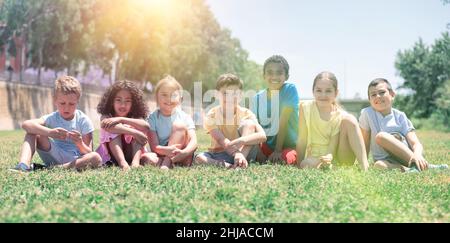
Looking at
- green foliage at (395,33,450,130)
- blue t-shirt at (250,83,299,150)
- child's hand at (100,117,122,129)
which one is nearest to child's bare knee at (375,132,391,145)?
blue t-shirt at (250,83,299,150)

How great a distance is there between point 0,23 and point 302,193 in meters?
34.9

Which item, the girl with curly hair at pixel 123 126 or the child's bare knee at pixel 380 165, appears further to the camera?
the child's bare knee at pixel 380 165

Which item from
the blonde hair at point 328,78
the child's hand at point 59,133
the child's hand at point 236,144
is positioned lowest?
the child's hand at point 236,144

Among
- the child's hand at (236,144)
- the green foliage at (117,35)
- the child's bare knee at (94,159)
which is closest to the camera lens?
the child's bare knee at (94,159)

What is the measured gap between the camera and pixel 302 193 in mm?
5070

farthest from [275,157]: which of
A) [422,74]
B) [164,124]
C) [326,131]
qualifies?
[422,74]

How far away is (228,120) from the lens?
7.80 meters

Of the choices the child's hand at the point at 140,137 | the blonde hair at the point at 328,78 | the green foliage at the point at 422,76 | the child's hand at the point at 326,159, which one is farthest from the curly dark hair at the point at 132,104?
the green foliage at the point at 422,76

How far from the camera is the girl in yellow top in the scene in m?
7.28

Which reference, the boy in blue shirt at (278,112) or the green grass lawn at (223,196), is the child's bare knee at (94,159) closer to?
the green grass lawn at (223,196)

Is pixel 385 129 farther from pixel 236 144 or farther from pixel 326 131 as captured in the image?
pixel 236 144

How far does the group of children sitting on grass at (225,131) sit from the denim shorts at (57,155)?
1 cm

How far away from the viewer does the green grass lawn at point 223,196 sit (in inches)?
158
